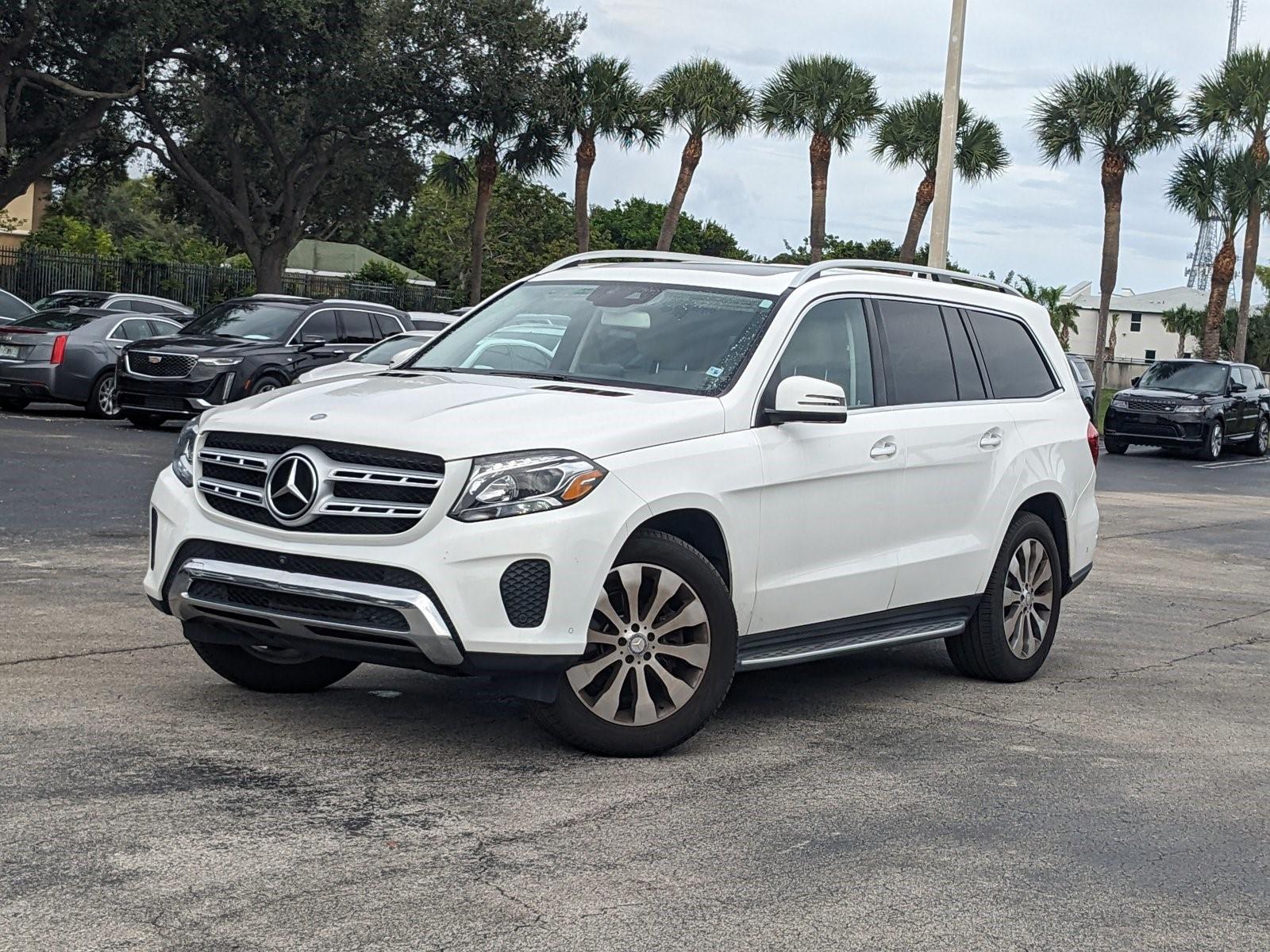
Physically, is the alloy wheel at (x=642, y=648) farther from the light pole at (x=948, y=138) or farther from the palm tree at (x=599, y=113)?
the palm tree at (x=599, y=113)

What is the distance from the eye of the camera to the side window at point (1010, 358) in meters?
8.04

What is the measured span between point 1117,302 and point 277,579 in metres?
118

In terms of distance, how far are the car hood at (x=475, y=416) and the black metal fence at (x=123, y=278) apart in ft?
111

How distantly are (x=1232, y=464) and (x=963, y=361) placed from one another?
983 inches

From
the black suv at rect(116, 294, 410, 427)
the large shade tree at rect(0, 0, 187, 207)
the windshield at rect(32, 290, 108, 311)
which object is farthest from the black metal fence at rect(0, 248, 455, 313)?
the black suv at rect(116, 294, 410, 427)

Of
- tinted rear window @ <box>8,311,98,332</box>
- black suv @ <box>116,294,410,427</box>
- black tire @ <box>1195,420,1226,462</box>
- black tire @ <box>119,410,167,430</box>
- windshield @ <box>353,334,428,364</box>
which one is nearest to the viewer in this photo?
windshield @ <box>353,334,428,364</box>

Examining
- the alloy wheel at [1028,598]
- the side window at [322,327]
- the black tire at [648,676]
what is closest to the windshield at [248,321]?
the side window at [322,327]

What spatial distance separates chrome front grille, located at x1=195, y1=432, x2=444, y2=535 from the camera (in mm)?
5461

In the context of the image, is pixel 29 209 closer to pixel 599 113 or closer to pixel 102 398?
pixel 599 113

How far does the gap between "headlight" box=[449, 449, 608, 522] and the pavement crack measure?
262 centimetres

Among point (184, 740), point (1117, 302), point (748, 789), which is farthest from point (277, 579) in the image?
point (1117, 302)

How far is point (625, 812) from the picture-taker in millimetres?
5223

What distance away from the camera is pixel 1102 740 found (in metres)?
6.69

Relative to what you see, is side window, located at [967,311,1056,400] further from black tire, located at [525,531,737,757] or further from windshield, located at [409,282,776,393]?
black tire, located at [525,531,737,757]
